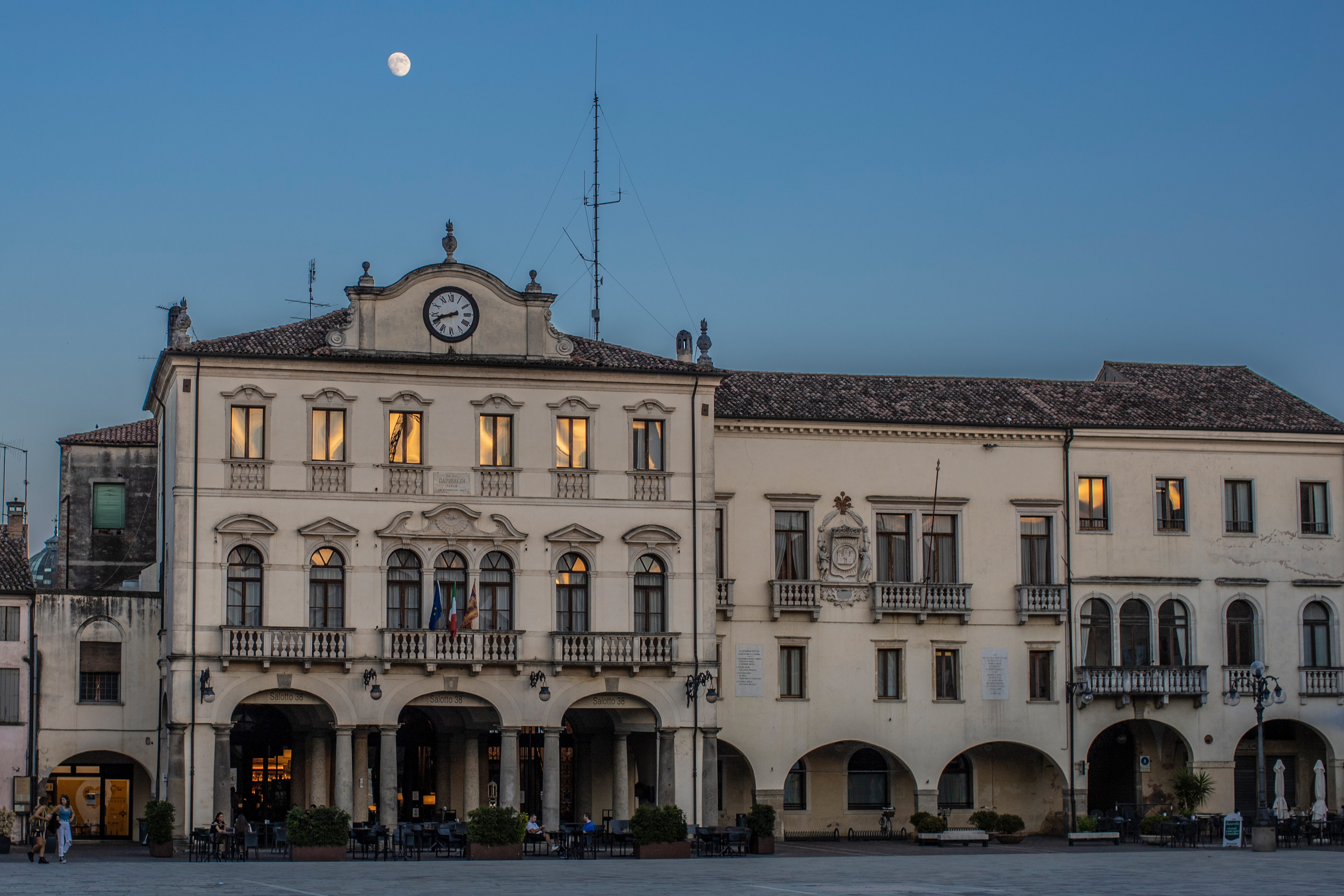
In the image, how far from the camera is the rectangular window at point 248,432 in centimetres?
4425

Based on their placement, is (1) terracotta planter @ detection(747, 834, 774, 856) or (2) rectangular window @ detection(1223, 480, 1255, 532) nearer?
(1) terracotta planter @ detection(747, 834, 774, 856)

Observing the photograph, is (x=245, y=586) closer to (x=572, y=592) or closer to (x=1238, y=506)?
(x=572, y=592)

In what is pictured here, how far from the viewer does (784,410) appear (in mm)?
49625

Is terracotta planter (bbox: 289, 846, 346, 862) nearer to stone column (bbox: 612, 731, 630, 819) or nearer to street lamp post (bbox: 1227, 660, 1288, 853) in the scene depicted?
stone column (bbox: 612, 731, 630, 819)

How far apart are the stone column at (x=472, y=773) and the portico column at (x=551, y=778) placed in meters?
2.48

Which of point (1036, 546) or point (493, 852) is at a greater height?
point (1036, 546)

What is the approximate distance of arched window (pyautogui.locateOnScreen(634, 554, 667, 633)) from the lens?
46.1m

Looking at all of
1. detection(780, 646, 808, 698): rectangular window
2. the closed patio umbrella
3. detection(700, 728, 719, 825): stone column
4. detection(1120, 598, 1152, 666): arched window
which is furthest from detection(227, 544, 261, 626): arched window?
the closed patio umbrella

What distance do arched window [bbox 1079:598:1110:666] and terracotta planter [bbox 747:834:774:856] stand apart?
12.8 m

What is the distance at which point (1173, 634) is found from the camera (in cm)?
5116

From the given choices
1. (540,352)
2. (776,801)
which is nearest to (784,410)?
(540,352)

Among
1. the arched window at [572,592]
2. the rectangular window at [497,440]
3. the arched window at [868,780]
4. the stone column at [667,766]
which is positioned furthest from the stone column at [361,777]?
the arched window at [868,780]

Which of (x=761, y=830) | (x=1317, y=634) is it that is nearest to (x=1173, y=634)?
(x=1317, y=634)

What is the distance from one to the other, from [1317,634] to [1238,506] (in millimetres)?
4393
